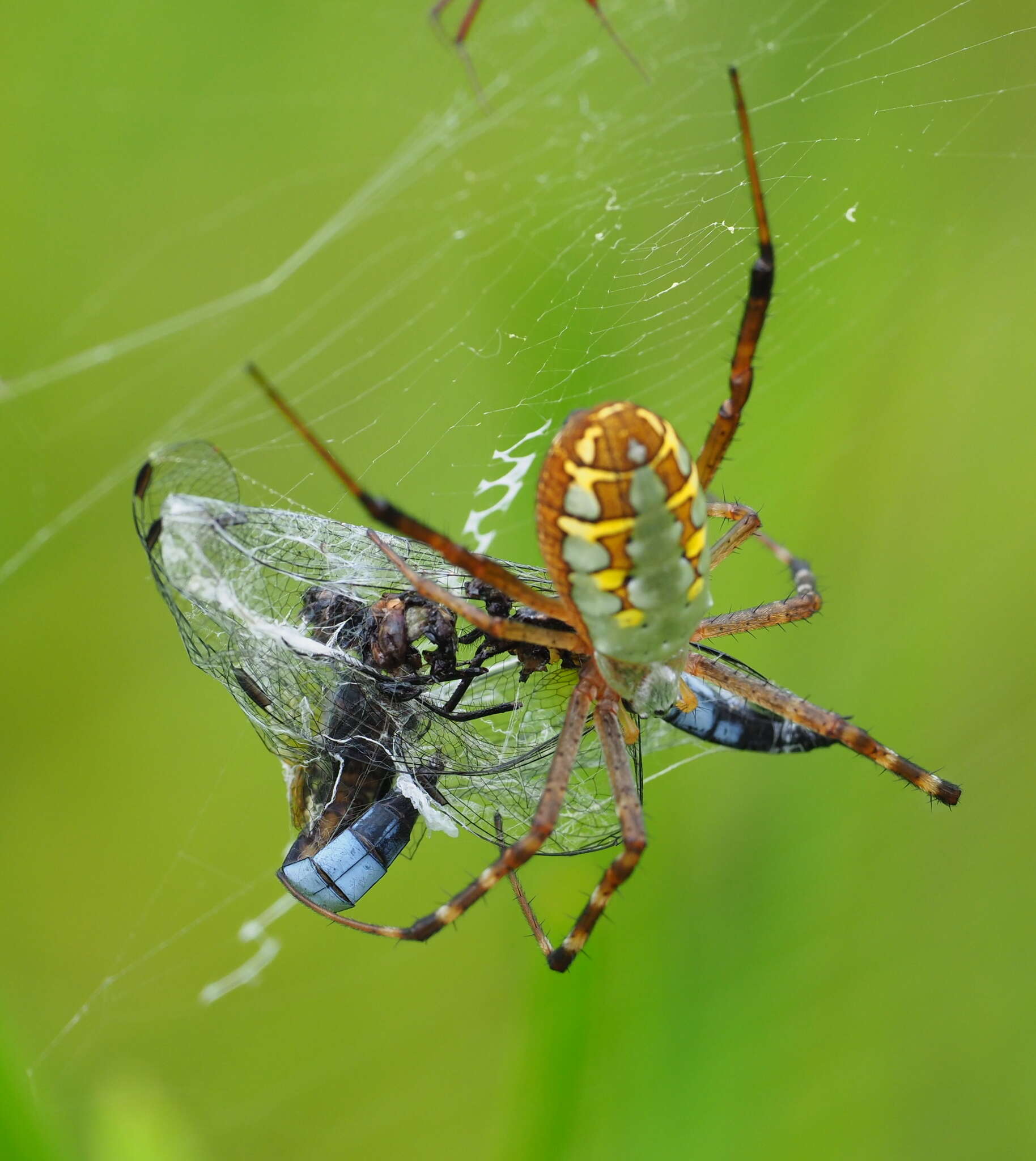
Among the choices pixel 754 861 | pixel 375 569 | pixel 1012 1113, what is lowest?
pixel 1012 1113

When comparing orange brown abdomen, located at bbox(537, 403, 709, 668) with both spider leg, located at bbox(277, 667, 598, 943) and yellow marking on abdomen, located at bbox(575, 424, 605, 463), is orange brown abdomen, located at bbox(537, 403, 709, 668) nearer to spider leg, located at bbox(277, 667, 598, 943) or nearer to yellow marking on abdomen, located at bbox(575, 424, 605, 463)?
yellow marking on abdomen, located at bbox(575, 424, 605, 463)

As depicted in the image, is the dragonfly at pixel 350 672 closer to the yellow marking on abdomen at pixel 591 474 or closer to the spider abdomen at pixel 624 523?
the spider abdomen at pixel 624 523

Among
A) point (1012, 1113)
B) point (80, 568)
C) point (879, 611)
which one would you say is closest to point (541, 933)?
point (879, 611)

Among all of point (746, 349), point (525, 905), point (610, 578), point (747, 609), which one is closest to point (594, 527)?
point (610, 578)

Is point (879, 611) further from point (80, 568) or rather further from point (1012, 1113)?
point (80, 568)

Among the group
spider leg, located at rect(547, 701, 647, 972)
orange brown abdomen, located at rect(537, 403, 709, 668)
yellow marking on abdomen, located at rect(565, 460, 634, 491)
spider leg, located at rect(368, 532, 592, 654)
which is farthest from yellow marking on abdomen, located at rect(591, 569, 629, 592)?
spider leg, located at rect(547, 701, 647, 972)

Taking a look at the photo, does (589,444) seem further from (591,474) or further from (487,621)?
(487,621)
